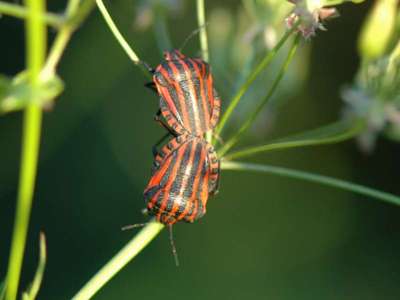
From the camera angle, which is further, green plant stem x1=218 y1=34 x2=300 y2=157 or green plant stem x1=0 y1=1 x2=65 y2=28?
green plant stem x1=218 y1=34 x2=300 y2=157

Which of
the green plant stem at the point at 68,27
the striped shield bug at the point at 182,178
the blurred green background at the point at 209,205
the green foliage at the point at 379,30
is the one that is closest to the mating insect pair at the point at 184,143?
the striped shield bug at the point at 182,178

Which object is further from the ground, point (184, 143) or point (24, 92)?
point (184, 143)

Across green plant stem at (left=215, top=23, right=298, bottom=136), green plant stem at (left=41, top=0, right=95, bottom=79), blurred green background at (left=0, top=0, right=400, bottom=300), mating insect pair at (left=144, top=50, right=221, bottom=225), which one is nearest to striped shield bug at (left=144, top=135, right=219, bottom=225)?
mating insect pair at (left=144, top=50, right=221, bottom=225)

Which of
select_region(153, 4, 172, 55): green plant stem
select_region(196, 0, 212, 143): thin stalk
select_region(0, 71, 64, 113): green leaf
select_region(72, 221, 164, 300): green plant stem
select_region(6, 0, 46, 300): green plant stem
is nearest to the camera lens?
select_region(6, 0, 46, 300): green plant stem

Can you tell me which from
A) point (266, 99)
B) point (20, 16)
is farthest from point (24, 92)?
point (266, 99)

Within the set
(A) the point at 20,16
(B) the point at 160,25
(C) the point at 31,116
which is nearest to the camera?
(C) the point at 31,116

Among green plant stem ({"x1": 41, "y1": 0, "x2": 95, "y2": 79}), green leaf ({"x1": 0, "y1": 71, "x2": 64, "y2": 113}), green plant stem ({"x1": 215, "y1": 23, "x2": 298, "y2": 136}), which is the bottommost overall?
green leaf ({"x1": 0, "y1": 71, "x2": 64, "y2": 113})

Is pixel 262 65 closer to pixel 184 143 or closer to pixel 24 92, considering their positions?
pixel 184 143

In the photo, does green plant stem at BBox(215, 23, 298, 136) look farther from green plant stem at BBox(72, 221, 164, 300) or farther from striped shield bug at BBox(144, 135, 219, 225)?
green plant stem at BBox(72, 221, 164, 300)
